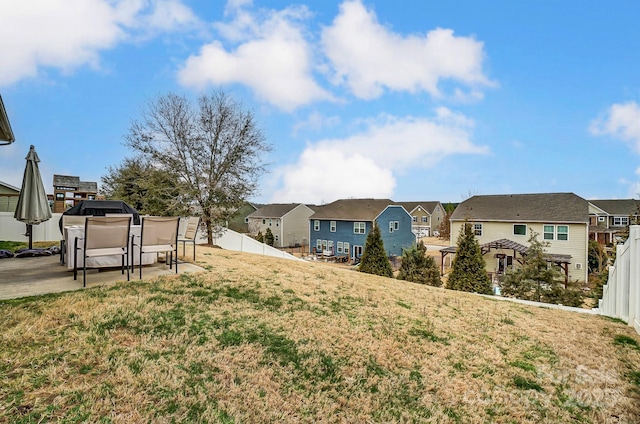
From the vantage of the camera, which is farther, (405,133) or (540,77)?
(405,133)

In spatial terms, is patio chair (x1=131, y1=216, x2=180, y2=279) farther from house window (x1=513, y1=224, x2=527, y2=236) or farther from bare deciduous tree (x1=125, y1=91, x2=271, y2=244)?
house window (x1=513, y1=224, x2=527, y2=236)

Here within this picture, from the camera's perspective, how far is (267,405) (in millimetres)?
2670

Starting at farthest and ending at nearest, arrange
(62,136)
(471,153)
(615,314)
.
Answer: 1. (471,153)
2. (62,136)
3. (615,314)

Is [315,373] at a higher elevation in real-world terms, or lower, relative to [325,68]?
lower

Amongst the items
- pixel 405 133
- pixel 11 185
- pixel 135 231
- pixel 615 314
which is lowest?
pixel 615 314

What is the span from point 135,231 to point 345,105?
11662 mm

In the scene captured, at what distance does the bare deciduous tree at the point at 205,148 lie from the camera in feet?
54.6

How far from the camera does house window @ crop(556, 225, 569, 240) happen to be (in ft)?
73.4

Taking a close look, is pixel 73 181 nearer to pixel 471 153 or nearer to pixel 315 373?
pixel 315 373

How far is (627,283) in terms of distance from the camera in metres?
5.73

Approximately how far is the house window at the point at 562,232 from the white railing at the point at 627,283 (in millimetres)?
18618

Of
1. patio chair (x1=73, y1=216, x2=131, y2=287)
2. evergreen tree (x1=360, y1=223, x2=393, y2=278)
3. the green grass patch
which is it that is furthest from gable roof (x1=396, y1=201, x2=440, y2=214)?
the green grass patch

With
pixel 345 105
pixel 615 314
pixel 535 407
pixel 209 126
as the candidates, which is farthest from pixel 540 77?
pixel 209 126

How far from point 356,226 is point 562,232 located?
51.2 feet
